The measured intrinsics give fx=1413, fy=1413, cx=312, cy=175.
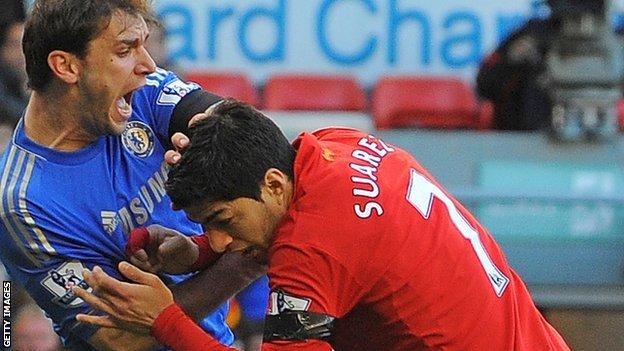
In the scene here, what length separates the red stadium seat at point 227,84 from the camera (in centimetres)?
709

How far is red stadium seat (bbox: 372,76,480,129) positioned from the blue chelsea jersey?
3966 millimetres

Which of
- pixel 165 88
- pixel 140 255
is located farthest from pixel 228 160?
pixel 165 88

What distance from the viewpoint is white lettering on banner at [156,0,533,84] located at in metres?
7.59

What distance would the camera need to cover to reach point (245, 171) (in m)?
2.52

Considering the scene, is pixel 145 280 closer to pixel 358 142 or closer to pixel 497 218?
pixel 358 142

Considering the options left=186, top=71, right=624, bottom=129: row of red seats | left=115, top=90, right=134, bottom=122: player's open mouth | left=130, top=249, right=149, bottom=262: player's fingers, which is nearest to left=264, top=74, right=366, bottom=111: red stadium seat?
left=186, top=71, right=624, bottom=129: row of red seats

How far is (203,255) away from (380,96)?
4326mm

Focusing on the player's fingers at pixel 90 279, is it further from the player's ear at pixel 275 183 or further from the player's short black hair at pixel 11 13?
the player's short black hair at pixel 11 13

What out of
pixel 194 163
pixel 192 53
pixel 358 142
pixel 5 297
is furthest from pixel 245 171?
pixel 192 53

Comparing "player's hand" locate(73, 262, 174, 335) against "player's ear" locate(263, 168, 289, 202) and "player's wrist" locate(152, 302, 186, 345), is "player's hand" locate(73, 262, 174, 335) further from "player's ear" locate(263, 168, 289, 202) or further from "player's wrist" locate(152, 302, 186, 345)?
"player's ear" locate(263, 168, 289, 202)

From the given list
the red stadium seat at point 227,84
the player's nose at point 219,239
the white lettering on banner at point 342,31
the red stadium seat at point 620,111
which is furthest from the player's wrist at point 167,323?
the white lettering on banner at point 342,31

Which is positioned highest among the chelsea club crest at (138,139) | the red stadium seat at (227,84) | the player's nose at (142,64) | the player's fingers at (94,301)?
the player's nose at (142,64)

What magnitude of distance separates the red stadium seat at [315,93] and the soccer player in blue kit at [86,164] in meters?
4.27

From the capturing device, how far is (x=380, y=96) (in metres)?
7.19
